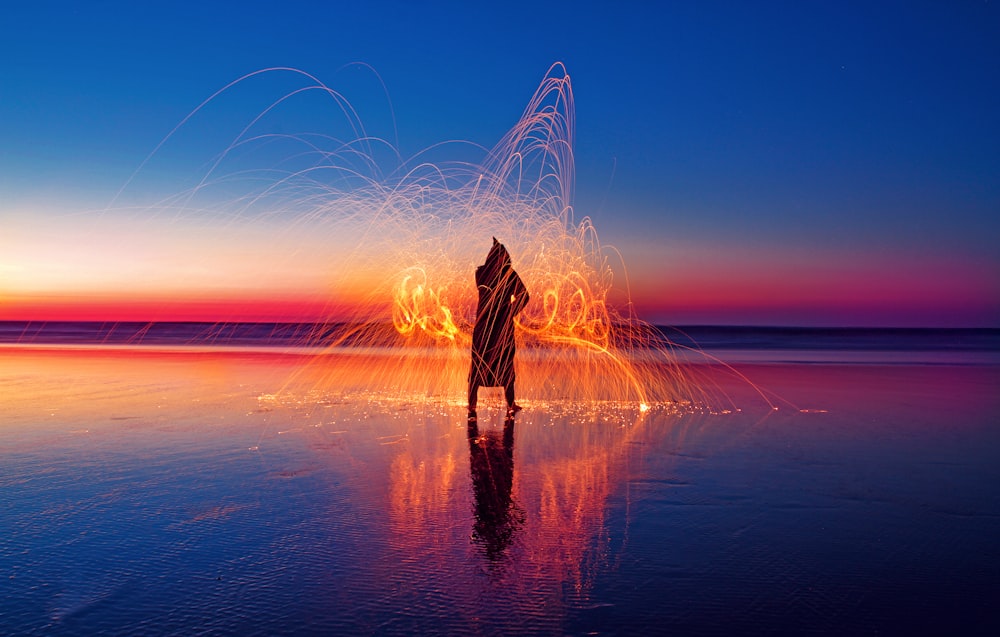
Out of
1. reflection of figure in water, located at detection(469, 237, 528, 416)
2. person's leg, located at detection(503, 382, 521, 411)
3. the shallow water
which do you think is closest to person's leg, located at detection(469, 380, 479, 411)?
reflection of figure in water, located at detection(469, 237, 528, 416)

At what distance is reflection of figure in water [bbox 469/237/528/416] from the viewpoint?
12.8 m

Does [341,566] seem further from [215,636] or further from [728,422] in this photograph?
[728,422]

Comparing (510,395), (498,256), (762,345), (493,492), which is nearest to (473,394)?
(510,395)

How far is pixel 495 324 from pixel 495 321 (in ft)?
0.18

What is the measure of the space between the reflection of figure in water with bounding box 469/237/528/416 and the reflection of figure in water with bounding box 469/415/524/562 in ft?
7.45

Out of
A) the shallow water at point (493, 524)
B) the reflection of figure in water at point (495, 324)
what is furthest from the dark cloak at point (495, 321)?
the shallow water at point (493, 524)

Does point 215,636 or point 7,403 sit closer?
point 215,636

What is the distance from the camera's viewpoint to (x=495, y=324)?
12.9 meters

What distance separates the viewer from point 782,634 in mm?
4008

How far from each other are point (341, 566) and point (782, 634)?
2655 millimetres

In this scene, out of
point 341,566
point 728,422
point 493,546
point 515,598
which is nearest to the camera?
point 515,598

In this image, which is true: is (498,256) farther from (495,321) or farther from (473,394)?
(473,394)

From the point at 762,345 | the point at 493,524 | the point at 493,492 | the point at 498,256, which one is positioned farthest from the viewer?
the point at 762,345

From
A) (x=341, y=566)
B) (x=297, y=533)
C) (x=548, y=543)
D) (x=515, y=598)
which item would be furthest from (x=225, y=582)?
(x=548, y=543)
